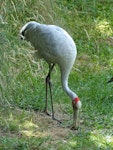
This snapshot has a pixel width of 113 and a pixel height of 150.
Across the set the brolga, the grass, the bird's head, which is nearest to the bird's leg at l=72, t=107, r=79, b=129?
the brolga

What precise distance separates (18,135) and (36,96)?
143cm

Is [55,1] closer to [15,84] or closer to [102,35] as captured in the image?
[102,35]

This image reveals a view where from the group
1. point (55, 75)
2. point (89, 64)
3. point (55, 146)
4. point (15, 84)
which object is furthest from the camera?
point (89, 64)

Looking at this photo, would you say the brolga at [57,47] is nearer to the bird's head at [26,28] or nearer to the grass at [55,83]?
the bird's head at [26,28]

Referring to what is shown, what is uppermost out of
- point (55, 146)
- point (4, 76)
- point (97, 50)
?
point (4, 76)

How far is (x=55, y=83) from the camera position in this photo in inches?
358

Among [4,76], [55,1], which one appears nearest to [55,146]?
[4,76]


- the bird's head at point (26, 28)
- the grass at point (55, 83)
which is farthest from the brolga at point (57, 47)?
the grass at point (55, 83)

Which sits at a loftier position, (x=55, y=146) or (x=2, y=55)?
(x=2, y=55)

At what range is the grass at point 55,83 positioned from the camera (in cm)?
699

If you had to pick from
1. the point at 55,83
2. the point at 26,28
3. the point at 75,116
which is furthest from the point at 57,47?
the point at 55,83

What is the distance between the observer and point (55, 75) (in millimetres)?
9398

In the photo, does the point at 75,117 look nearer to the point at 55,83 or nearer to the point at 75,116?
the point at 75,116

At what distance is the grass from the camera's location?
6.99 meters
